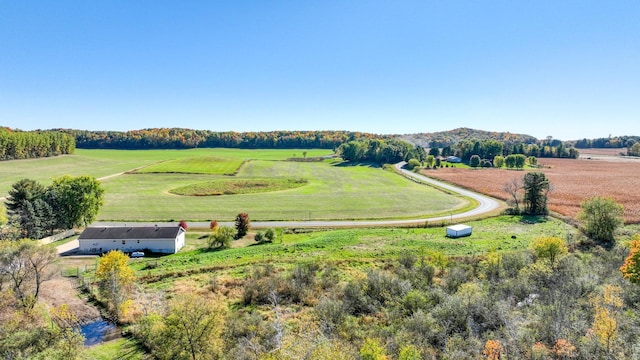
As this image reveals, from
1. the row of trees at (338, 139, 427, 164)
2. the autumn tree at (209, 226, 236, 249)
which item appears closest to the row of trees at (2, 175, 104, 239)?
the autumn tree at (209, 226, 236, 249)

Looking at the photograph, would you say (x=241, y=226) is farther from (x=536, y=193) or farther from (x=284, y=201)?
(x=536, y=193)

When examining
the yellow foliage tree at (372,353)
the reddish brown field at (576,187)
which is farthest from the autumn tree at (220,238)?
the reddish brown field at (576,187)

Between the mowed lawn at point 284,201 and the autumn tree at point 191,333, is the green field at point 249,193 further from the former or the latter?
the autumn tree at point 191,333

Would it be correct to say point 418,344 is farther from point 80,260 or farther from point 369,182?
point 369,182

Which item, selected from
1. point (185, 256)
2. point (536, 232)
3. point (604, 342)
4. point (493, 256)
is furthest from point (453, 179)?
point (604, 342)

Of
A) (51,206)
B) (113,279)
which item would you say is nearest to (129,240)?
(51,206)
